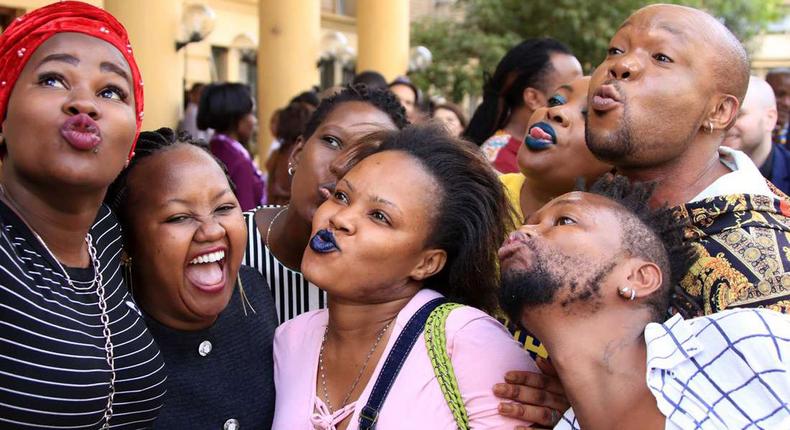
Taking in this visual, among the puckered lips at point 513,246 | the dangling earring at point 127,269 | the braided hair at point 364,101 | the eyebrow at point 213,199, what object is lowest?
the dangling earring at point 127,269

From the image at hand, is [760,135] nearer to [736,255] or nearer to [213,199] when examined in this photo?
[736,255]

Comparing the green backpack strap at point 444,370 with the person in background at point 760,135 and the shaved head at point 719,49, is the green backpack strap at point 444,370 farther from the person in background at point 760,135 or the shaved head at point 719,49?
the person in background at point 760,135

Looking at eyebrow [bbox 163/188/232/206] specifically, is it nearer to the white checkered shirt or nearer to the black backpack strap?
the black backpack strap

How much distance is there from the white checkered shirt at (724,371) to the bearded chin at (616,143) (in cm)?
54

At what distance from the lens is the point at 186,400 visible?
264 centimetres

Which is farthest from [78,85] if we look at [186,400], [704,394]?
[704,394]

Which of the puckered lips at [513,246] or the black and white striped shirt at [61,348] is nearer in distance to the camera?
the black and white striped shirt at [61,348]

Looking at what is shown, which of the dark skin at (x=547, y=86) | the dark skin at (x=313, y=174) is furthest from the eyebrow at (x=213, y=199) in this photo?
A: the dark skin at (x=547, y=86)

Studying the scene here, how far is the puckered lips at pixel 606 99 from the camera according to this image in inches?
96.4

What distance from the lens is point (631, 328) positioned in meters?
2.22

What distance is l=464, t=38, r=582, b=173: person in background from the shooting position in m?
4.83

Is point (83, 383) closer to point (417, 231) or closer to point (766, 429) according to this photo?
point (417, 231)

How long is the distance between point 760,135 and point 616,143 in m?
3.76

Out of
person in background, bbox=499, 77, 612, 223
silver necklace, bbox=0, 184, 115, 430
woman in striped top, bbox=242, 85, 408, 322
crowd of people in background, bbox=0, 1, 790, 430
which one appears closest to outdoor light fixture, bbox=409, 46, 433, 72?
woman in striped top, bbox=242, 85, 408, 322
